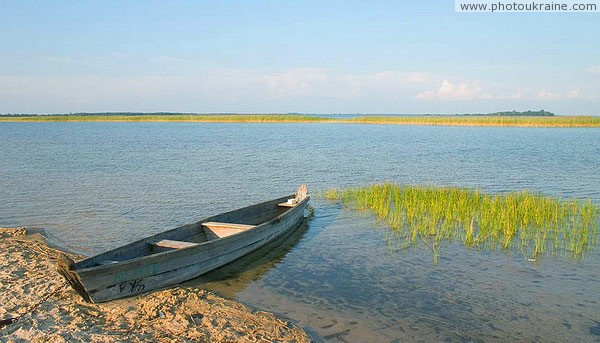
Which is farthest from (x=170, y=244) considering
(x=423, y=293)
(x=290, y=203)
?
(x=290, y=203)

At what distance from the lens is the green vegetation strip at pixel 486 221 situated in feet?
33.6

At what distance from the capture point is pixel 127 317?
601 centimetres

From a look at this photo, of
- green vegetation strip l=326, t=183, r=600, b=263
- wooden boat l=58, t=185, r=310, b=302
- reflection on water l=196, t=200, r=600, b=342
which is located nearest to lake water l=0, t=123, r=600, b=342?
reflection on water l=196, t=200, r=600, b=342

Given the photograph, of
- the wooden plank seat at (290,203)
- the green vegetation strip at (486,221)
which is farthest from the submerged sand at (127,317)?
the wooden plank seat at (290,203)

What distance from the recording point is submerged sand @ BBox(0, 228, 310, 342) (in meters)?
5.45

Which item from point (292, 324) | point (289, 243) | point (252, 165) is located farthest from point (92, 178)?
point (292, 324)

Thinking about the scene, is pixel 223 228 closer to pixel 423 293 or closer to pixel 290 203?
pixel 290 203

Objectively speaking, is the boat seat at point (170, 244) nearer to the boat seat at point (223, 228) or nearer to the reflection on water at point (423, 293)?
the reflection on water at point (423, 293)

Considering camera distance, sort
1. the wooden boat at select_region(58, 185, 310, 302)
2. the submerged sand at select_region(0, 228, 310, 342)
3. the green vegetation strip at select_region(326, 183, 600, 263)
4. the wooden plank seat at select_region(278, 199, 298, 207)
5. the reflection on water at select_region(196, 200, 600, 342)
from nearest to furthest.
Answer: the submerged sand at select_region(0, 228, 310, 342), the wooden boat at select_region(58, 185, 310, 302), the reflection on water at select_region(196, 200, 600, 342), the green vegetation strip at select_region(326, 183, 600, 263), the wooden plank seat at select_region(278, 199, 298, 207)

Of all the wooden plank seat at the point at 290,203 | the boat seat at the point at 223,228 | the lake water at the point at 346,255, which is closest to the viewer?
the lake water at the point at 346,255

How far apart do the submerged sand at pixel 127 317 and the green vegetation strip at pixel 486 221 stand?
4.86 m

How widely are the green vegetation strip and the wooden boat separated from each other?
321 centimetres

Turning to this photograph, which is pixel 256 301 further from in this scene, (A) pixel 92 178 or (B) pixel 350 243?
(A) pixel 92 178

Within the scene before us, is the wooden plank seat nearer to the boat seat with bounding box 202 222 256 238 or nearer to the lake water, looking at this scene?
the lake water
